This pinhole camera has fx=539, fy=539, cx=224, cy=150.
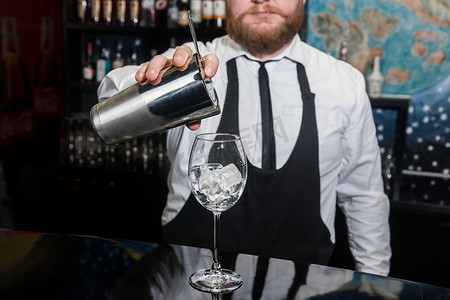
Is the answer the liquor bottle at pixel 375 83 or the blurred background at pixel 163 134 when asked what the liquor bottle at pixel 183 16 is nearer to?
the blurred background at pixel 163 134

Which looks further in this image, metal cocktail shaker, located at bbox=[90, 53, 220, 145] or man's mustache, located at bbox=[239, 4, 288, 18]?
man's mustache, located at bbox=[239, 4, 288, 18]

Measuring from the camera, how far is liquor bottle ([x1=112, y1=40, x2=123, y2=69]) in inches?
131

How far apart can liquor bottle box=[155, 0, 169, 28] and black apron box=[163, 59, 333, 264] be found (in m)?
1.64

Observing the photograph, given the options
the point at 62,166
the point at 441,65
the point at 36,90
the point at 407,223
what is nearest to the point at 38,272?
the point at 407,223

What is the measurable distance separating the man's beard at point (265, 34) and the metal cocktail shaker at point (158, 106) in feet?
2.22

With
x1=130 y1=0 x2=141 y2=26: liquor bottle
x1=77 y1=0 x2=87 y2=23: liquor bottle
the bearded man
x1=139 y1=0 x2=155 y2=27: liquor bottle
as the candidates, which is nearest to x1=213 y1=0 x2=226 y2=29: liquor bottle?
x1=139 y1=0 x2=155 y2=27: liquor bottle

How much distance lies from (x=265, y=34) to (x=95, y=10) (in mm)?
1879

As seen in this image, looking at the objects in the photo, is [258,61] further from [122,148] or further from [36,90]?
[36,90]

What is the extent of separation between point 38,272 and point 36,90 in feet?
10.3

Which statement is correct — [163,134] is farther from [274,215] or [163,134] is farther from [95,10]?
[274,215]

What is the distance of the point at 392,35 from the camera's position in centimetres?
299

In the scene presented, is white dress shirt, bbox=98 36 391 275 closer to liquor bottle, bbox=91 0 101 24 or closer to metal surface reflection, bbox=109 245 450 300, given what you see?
metal surface reflection, bbox=109 245 450 300

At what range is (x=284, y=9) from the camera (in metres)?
1.74

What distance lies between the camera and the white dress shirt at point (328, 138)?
5.59ft
